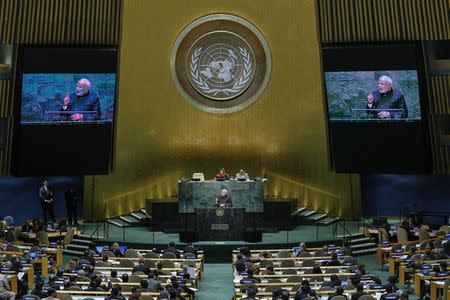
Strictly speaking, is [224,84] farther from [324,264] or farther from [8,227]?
[324,264]

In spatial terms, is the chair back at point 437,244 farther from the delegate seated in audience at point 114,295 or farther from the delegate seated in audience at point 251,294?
the delegate seated in audience at point 114,295

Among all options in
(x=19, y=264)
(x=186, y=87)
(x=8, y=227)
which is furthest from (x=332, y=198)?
(x=19, y=264)

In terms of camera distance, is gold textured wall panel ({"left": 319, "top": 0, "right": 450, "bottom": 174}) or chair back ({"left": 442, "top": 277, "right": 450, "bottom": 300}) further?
gold textured wall panel ({"left": 319, "top": 0, "right": 450, "bottom": 174})

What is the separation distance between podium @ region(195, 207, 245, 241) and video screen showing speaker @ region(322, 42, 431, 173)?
13.1ft

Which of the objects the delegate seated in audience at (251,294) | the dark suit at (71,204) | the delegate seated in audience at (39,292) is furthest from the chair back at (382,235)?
the delegate seated in audience at (39,292)

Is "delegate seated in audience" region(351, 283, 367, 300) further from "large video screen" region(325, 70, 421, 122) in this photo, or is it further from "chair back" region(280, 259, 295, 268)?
"large video screen" region(325, 70, 421, 122)

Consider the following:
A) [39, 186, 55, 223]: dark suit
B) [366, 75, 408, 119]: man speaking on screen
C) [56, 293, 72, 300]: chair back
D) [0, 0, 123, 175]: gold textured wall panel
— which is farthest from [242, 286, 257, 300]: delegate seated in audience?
[0, 0, 123, 175]: gold textured wall panel

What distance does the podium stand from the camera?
72.9 ft

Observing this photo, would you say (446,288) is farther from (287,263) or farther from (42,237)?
(42,237)

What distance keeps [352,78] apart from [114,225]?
9506 mm

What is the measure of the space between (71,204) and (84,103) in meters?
3.72

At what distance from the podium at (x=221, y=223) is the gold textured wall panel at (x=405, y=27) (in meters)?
6.68

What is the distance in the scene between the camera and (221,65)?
27.8 m

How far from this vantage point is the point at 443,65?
2511 centimetres
